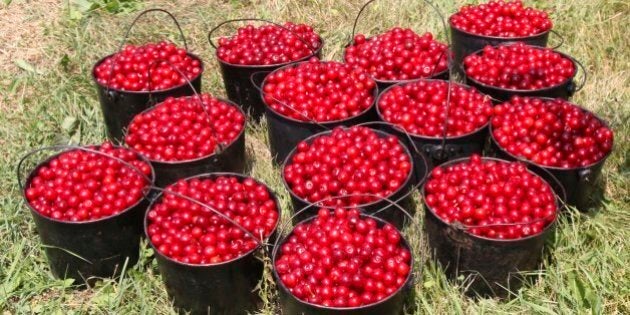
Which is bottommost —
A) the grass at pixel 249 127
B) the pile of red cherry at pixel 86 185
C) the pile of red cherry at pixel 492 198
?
the grass at pixel 249 127

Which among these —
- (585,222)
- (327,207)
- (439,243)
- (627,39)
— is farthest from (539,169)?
(627,39)

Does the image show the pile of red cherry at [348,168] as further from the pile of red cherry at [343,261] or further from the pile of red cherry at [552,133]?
the pile of red cherry at [552,133]

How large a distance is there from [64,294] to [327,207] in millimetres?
1641

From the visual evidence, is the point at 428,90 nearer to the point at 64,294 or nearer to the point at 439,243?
the point at 439,243

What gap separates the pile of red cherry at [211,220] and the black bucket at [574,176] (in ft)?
4.91

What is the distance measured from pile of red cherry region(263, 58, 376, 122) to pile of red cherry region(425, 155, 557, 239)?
0.89 meters

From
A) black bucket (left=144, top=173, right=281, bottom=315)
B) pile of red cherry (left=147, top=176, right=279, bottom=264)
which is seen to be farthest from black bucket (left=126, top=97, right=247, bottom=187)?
black bucket (left=144, top=173, right=281, bottom=315)

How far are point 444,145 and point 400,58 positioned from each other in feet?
3.53

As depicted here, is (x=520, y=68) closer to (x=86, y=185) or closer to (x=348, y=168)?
(x=348, y=168)

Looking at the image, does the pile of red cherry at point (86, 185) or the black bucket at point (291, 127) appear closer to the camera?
the pile of red cherry at point (86, 185)

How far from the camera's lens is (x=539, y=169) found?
3674mm

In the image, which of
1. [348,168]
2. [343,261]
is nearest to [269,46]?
[348,168]

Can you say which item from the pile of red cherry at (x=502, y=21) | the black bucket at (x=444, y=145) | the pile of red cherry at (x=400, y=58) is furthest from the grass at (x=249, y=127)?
the pile of red cherry at (x=400, y=58)

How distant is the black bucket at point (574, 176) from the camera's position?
3627 mm
